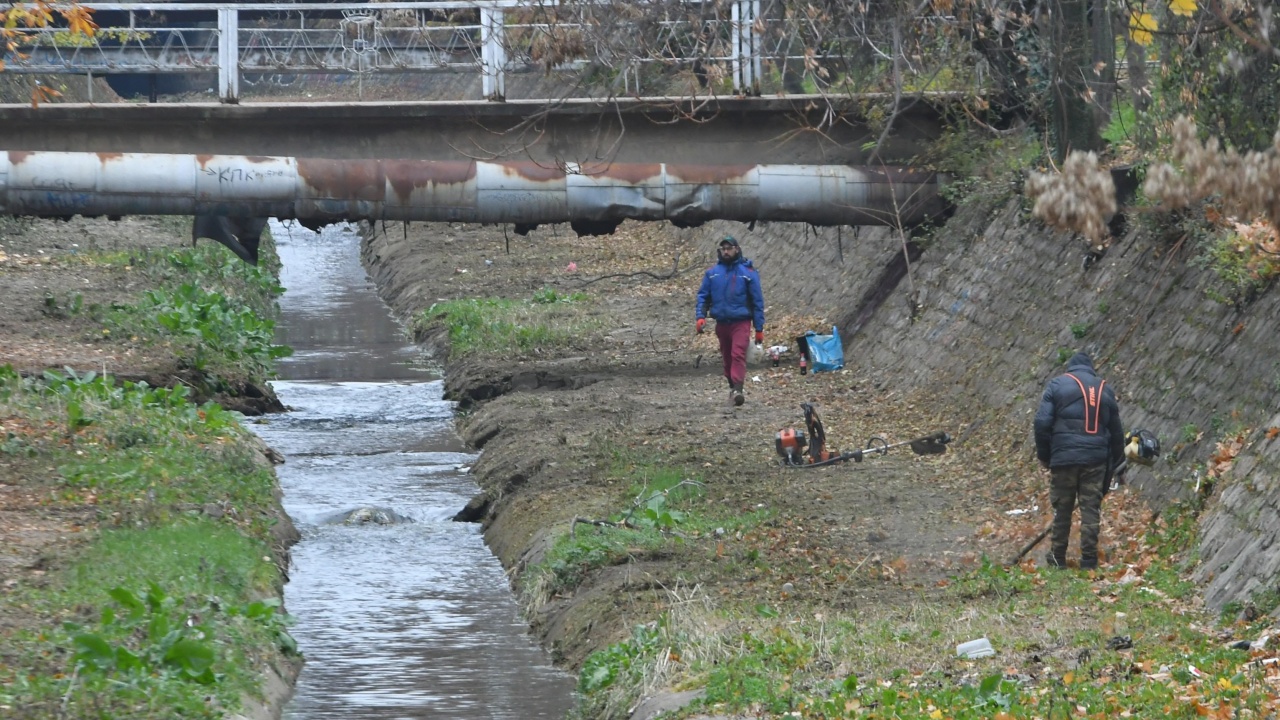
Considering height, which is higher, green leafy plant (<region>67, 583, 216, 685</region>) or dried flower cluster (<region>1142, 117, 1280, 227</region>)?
dried flower cluster (<region>1142, 117, 1280, 227</region>)

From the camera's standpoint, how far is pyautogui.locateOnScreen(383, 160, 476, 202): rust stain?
19656 millimetres

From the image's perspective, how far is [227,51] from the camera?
19.4 metres

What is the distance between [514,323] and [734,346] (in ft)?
25.4

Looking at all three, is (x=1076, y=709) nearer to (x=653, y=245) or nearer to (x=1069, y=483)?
(x=1069, y=483)

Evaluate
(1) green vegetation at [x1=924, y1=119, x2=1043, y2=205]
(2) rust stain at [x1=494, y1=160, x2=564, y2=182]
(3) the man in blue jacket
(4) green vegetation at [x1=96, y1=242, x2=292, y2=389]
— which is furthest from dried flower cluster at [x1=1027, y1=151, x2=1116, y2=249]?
(4) green vegetation at [x1=96, y1=242, x2=292, y2=389]

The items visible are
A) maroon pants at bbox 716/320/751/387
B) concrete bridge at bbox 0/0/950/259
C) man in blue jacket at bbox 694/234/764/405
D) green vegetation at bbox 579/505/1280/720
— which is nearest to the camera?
green vegetation at bbox 579/505/1280/720

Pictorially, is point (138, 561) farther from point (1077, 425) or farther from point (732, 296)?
point (732, 296)

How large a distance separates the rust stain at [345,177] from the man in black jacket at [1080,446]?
10.1 metres

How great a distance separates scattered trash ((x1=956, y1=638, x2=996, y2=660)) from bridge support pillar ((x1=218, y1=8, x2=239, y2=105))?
491 inches

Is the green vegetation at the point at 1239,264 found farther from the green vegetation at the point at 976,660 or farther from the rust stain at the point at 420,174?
the rust stain at the point at 420,174

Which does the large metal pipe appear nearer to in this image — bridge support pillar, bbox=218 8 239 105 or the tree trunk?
bridge support pillar, bbox=218 8 239 105

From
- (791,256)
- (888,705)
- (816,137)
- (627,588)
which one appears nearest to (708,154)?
(816,137)

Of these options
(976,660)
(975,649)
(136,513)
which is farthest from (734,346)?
(976,660)

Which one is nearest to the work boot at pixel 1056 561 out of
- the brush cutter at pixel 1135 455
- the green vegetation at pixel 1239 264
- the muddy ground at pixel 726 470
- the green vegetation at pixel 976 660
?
the brush cutter at pixel 1135 455
